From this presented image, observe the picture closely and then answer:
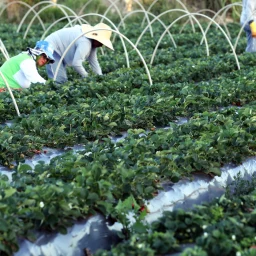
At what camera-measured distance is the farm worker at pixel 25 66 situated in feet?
27.4

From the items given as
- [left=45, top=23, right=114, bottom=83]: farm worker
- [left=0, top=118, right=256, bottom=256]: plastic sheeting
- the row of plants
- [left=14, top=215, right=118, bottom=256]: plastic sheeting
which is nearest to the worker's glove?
[left=45, top=23, right=114, bottom=83]: farm worker

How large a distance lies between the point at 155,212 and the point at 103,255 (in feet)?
3.48

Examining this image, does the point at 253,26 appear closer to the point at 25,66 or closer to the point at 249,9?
the point at 249,9

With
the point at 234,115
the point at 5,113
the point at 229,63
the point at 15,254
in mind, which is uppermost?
the point at 15,254

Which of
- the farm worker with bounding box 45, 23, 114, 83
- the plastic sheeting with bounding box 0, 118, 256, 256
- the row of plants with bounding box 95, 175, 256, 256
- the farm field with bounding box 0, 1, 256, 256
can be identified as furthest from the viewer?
the farm worker with bounding box 45, 23, 114, 83

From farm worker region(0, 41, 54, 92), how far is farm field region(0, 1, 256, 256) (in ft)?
1.14

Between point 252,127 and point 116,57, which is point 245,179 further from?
point 116,57

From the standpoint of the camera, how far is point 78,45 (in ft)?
29.7

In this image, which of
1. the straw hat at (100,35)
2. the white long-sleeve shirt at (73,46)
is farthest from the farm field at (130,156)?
the straw hat at (100,35)

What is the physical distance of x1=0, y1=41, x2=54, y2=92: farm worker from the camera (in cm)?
836

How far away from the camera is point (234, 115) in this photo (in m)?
6.75

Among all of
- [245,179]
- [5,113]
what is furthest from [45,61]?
[245,179]

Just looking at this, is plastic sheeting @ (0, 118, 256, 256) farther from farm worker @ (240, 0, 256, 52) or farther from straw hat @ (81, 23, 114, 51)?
farm worker @ (240, 0, 256, 52)

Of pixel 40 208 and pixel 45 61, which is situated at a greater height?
pixel 40 208
